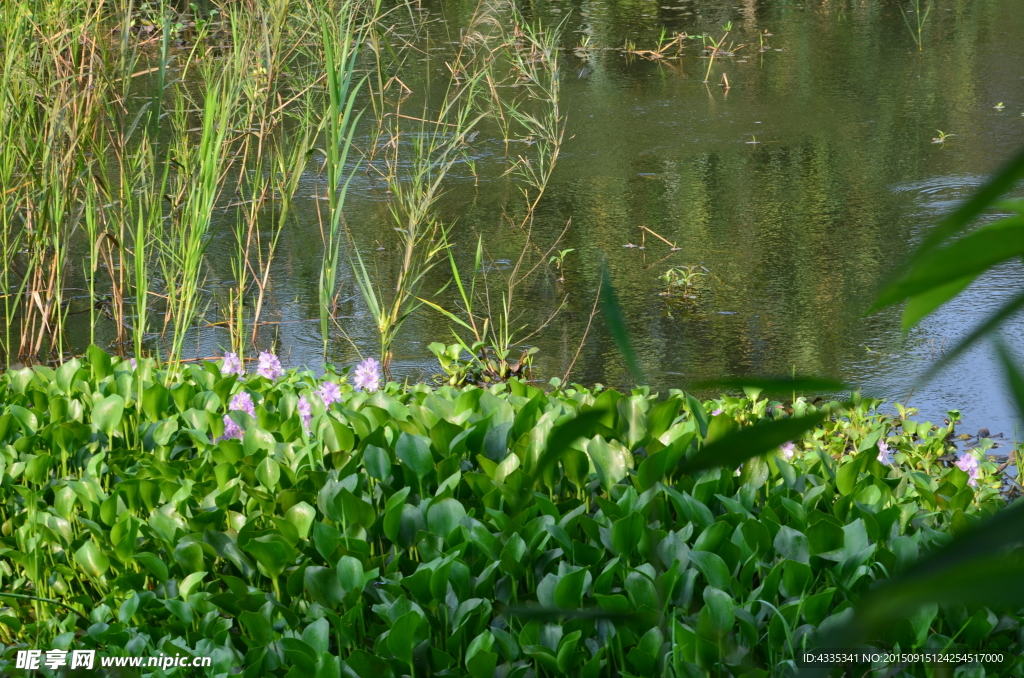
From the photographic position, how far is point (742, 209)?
492 centimetres

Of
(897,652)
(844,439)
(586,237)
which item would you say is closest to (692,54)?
(586,237)

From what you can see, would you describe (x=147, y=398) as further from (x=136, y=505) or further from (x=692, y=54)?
(x=692, y=54)

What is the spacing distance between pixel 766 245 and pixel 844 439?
5.49 feet

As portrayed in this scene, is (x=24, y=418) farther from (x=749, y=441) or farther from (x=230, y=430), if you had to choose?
(x=749, y=441)

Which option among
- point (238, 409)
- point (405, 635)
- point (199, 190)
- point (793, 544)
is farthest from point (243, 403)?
point (793, 544)

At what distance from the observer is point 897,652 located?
5.78 ft

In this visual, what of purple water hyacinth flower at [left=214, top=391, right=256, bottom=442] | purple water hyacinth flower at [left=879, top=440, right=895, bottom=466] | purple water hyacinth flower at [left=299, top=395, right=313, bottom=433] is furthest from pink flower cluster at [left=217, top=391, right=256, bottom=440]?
purple water hyacinth flower at [left=879, top=440, right=895, bottom=466]

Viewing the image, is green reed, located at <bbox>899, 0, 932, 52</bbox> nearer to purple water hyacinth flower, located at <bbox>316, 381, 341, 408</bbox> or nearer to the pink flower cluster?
purple water hyacinth flower, located at <bbox>316, 381, 341, 408</bbox>

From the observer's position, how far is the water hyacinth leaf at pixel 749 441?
12.6 inches

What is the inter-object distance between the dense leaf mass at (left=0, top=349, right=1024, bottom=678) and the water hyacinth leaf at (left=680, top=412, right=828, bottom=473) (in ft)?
4.33

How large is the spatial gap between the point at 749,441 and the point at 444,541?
1.81 m

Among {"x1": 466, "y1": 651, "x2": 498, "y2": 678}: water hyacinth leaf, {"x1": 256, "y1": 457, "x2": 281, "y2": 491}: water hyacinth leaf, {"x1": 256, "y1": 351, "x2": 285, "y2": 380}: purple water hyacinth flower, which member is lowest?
{"x1": 466, "y1": 651, "x2": 498, "y2": 678}: water hyacinth leaf

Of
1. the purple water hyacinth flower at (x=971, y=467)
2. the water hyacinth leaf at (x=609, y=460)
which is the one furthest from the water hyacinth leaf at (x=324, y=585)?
the purple water hyacinth flower at (x=971, y=467)

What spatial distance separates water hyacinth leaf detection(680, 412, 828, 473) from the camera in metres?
0.32
